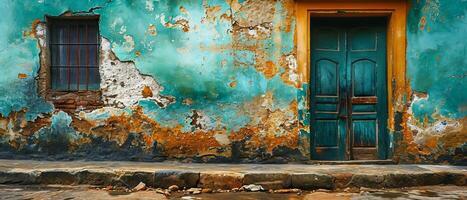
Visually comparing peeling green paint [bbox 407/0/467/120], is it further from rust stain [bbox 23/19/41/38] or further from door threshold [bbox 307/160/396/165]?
rust stain [bbox 23/19/41/38]

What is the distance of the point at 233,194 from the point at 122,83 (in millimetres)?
2504

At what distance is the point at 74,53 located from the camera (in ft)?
21.6

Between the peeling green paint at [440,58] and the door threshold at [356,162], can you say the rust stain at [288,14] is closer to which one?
the peeling green paint at [440,58]

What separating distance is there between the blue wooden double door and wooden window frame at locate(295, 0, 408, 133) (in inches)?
7.3

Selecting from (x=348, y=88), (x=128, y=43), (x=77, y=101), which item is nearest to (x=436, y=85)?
(x=348, y=88)

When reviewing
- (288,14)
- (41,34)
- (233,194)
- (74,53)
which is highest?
(288,14)

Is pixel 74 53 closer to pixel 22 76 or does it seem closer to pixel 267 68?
pixel 22 76

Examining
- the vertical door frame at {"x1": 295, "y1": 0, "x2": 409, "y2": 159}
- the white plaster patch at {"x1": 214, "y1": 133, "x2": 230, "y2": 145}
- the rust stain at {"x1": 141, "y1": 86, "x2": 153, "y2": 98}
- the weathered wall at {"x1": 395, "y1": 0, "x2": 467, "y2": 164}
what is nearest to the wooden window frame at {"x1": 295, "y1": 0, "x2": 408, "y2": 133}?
the vertical door frame at {"x1": 295, "y1": 0, "x2": 409, "y2": 159}

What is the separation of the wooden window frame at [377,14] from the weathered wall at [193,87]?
108 millimetres

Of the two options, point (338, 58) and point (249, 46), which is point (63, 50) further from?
point (338, 58)

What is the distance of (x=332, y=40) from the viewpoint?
6.52 meters

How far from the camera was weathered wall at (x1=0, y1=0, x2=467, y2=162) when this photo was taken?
6.18 m

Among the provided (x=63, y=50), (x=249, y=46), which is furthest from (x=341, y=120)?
(x=63, y=50)

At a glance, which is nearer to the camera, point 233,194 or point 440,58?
point 233,194
